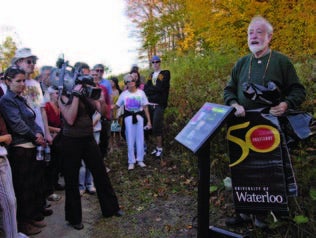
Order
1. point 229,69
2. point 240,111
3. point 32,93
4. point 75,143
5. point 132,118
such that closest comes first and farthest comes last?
point 240,111, point 75,143, point 32,93, point 132,118, point 229,69

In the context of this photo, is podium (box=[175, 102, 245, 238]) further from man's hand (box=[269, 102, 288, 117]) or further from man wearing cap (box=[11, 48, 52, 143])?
man wearing cap (box=[11, 48, 52, 143])

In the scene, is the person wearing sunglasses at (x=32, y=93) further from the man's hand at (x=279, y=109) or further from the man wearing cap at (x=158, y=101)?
the man's hand at (x=279, y=109)

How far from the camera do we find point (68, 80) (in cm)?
405

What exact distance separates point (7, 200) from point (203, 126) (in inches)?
85.0

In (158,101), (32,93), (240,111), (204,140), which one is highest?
(32,93)

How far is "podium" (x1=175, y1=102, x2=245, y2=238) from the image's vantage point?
2928mm

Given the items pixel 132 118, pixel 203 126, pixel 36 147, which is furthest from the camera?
pixel 132 118

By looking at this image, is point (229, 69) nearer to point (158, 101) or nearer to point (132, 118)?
point (158, 101)

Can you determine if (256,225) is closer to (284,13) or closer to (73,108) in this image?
(73,108)

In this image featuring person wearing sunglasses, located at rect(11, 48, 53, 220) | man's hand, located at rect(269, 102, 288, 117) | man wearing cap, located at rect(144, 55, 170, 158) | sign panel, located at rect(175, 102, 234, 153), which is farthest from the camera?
man wearing cap, located at rect(144, 55, 170, 158)

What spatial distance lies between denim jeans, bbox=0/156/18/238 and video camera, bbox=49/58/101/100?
1.10 meters

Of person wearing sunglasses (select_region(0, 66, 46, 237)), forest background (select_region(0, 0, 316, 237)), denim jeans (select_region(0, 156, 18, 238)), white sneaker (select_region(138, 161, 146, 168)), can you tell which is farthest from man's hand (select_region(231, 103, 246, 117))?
white sneaker (select_region(138, 161, 146, 168))

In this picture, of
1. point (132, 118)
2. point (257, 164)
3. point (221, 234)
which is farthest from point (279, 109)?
point (132, 118)

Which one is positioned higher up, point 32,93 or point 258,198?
point 32,93
